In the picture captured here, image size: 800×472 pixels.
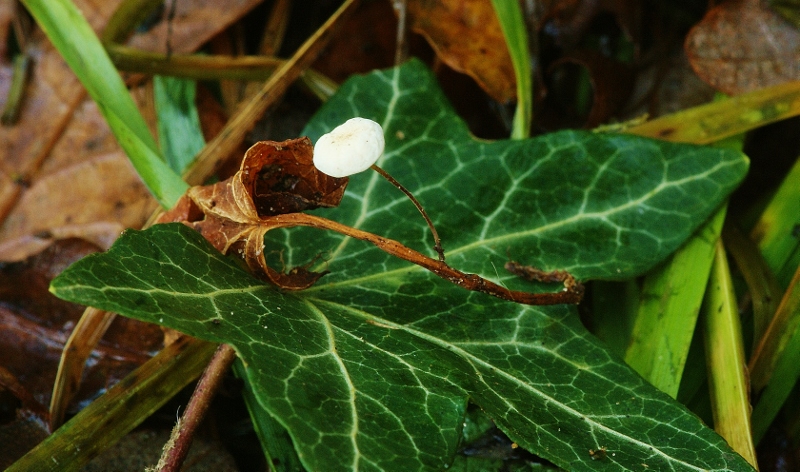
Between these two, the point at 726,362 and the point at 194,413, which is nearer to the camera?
the point at 194,413

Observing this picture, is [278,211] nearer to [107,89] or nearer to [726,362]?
[107,89]

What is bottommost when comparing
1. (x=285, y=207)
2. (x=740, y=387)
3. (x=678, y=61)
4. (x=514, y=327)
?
(x=740, y=387)

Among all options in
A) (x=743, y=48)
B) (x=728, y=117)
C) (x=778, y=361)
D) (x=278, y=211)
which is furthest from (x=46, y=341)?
(x=743, y=48)

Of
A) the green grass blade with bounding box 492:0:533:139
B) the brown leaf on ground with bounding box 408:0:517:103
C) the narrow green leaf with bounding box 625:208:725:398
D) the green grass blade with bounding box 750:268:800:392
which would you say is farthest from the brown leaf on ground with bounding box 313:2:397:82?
the green grass blade with bounding box 750:268:800:392

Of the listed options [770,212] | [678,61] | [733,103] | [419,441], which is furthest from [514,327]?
[678,61]

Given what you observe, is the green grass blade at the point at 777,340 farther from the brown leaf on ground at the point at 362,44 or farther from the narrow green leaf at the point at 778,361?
the brown leaf on ground at the point at 362,44

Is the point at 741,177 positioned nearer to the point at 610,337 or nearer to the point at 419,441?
the point at 610,337

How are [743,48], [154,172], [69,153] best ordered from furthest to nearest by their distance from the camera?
[69,153] < [743,48] < [154,172]
